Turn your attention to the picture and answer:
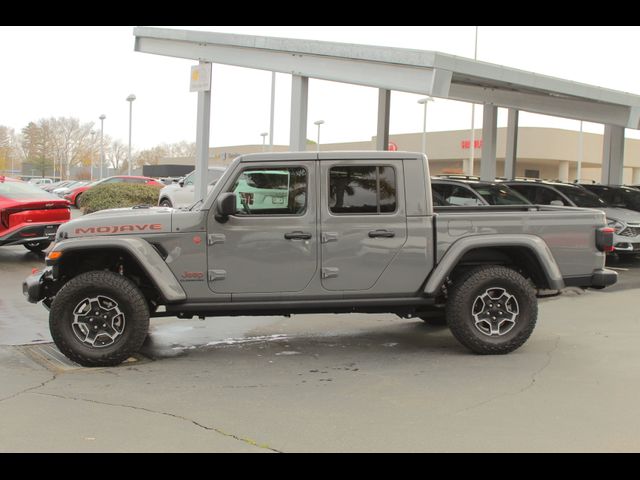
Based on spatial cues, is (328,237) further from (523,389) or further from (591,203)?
(591,203)

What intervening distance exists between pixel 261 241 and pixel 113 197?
14.5 meters

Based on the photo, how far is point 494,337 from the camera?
6914 mm

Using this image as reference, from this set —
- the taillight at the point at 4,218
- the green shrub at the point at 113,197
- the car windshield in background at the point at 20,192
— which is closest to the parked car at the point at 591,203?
the car windshield in background at the point at 20,192

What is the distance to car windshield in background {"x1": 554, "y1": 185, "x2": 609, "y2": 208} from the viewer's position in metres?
15.4

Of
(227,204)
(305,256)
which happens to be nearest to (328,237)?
(305,256)

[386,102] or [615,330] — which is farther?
[386,102]

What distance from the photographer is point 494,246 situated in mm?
6828

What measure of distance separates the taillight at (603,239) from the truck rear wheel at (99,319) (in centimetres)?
448

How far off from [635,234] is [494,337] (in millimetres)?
8354

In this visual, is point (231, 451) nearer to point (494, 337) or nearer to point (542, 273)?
point (494, 337)

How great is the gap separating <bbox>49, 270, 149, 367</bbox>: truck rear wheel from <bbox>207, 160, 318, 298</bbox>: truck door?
0.77 meters

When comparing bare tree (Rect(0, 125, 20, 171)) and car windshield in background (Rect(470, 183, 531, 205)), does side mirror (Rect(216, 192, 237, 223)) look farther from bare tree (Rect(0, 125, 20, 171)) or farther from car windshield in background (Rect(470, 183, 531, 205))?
bare tree (Rect(0, 125, 20, 171))

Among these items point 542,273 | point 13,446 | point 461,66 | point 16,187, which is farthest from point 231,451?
point 16,187

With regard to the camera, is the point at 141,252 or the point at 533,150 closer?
the point at 141,252
